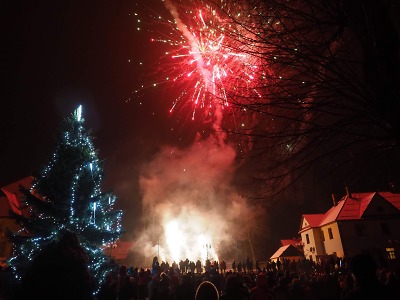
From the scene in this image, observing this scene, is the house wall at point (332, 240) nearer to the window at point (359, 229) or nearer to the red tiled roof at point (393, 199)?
the window at point (359, 229)

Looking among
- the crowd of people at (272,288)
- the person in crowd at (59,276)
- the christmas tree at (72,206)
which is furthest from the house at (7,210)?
the person in crowd at (59,276)

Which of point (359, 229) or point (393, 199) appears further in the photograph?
point (393, 199)

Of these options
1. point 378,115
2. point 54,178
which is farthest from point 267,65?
point 54,178

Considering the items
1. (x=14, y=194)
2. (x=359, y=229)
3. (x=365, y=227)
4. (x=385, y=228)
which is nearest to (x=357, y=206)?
(x=365, y=227)

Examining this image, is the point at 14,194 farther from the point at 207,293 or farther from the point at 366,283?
the point at 366,283

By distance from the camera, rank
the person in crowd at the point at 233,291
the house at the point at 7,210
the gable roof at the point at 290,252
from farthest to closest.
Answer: the gable roof at the point at 290,252, the house at the point at 7,210, the person in crowd at the point at 233,291

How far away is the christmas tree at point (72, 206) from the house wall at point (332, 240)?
104 feet

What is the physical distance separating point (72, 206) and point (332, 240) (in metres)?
35.9

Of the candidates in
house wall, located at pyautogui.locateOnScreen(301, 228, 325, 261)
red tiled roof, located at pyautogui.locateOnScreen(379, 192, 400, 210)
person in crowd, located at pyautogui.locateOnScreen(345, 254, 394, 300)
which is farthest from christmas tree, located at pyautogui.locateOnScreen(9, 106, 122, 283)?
red tiled roof, located at pyautogui.locateOnScreen(379, 192, 400, 210)

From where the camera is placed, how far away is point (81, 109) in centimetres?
1680

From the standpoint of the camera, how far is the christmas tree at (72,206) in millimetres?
13523

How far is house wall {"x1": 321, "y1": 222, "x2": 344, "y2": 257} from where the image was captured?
36125mm

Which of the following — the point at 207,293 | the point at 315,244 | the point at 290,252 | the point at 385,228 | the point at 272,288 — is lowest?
the point at 272,288

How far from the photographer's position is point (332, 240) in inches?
1497
